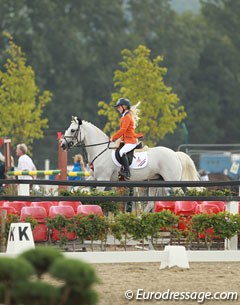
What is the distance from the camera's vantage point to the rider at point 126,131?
1984cm

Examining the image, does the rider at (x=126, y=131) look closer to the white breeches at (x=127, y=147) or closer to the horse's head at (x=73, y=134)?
the white breeches at (x=127, y=147)

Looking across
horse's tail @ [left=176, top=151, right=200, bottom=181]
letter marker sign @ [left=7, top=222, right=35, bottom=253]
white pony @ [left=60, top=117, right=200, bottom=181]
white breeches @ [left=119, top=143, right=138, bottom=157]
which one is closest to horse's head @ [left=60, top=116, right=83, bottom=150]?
white pony @ [left=60, top=117, right=200, bottom=181]

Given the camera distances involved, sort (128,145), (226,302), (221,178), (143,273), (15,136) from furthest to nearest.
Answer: (15,136)
(221,178)
(128,145)
(143,273)
(226,302)

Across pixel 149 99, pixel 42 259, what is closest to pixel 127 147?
pixel 42 259

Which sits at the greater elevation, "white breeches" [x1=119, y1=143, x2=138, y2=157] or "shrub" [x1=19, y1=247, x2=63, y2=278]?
"white breeches" [x1=119, y1=143, x2=138, y2=157]

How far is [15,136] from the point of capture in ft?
141

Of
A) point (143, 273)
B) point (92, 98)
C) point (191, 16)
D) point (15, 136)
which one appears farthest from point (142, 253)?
point (191, 16)

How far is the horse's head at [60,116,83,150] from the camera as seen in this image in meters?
20.9

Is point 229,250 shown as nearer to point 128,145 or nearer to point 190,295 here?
point 190,295

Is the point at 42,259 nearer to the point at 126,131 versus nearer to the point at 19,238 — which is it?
the point at 19,238

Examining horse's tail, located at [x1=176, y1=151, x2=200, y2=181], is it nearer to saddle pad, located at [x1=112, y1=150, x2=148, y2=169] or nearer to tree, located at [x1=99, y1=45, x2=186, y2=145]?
saddle pad, located at [x1=112, y1=150, x2=148, y2=169]

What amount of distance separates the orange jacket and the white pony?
0.49 metres

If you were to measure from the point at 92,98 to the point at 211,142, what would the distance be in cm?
896

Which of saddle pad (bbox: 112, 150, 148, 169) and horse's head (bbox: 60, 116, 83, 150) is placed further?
horse's head (bbox: 60, 116, 83, 150)
